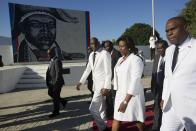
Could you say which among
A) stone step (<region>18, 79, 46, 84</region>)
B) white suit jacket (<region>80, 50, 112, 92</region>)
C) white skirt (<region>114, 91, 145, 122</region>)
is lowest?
stone step (<region>18, 79, 46, 84</region>)

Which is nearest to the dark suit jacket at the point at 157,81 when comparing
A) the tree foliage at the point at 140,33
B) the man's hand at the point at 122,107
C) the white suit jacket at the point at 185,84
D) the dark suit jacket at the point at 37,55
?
the man's hand at the point at 122,107

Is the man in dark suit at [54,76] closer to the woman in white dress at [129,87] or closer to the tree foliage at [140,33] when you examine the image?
the woman in white dress at [129,87]

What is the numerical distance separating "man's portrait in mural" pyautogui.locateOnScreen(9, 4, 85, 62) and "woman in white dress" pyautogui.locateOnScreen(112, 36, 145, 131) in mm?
15614

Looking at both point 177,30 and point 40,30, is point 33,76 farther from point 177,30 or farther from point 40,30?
point 177,30

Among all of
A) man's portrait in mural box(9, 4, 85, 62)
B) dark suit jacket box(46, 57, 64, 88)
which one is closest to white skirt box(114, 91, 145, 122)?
dark suit jacket box(46, 57, 64, 88)

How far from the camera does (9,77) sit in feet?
52.7

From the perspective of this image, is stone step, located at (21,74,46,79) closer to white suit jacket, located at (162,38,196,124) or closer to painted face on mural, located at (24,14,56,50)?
painted face on mural, located at (24,14,56,50)

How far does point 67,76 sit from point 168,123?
13.5 meters

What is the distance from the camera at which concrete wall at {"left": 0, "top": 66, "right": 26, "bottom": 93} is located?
15.1m

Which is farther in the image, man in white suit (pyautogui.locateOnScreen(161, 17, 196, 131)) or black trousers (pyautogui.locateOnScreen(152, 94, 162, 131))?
black trousers (pyautogui.locateOnScreen(152, 94, 162, 131))

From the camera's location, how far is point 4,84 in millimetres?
15359

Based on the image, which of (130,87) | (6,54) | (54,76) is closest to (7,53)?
(6,54)

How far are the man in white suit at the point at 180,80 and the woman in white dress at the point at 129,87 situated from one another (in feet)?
2.87

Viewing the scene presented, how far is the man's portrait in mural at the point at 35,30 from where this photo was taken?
66.4 feet
